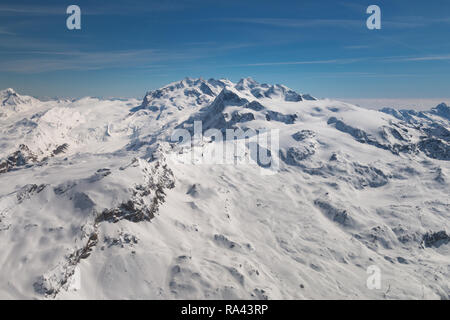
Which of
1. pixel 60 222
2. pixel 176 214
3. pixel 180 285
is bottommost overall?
pixel 180 285

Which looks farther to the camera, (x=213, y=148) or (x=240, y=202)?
(x=213, y=148)

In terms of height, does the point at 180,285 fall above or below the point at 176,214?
below

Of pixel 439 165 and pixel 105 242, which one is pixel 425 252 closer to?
pixel 439 165

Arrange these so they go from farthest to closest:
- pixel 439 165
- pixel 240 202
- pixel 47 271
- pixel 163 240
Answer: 1. pixel 439 165
2. pixel 240 202
3. pixel 163 240
4. pixel 47 271

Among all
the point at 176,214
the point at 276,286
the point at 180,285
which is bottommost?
the point at 276,286

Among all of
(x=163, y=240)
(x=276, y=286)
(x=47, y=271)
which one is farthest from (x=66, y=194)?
(x=276, y=286)

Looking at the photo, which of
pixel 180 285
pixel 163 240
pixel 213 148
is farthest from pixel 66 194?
pixel 213 148

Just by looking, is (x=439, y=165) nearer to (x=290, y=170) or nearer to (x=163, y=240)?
(x=290, y=170)

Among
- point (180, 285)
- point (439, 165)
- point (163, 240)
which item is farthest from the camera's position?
point (439, 165)

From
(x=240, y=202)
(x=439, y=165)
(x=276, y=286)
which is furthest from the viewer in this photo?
(x=439, y=165)
